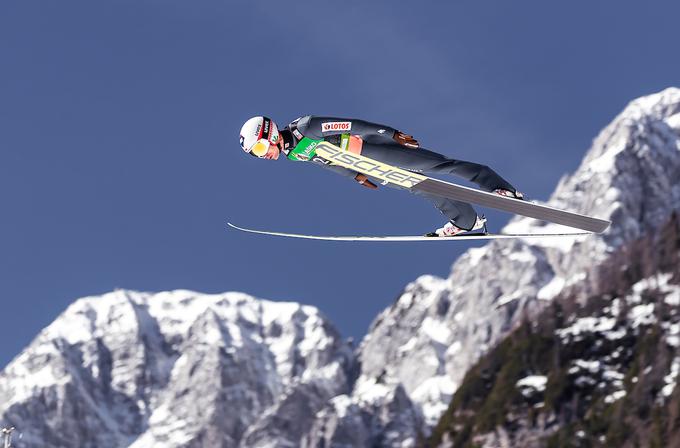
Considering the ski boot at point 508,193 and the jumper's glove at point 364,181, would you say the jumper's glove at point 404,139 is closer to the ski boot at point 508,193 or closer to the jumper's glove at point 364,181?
the jumper's glove at point 364,181

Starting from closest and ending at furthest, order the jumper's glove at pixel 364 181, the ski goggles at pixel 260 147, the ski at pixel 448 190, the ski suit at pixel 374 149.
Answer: the ski at pixel 448 190 → the ski suit at pixel 374 149 → the ski goggles at pixel 260 147 → the jumper's glove at pixel 364 181

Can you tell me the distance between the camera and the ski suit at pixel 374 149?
24953 millimetres

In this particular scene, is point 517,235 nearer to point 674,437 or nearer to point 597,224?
point 597,224

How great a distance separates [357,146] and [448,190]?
7.62 ft

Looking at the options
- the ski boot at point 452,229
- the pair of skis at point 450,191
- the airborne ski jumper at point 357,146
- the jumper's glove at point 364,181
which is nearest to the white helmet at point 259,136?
the airborne ski jumper at point 357,146

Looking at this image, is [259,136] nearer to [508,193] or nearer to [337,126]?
[337,126]

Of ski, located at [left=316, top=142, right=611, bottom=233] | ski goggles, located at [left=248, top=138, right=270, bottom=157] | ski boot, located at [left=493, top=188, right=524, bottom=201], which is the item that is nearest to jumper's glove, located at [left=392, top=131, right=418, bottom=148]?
ski, located at [left=316, top=142, right=611, bottom=233]

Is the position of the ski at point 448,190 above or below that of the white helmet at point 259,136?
below

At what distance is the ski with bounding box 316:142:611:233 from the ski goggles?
1.17 meters

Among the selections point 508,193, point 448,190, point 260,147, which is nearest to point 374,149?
point 448,190

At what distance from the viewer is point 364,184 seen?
25.9m

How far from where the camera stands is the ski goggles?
25.6m

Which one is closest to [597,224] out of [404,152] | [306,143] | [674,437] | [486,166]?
[486,166]

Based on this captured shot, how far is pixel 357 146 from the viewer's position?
25.2m
